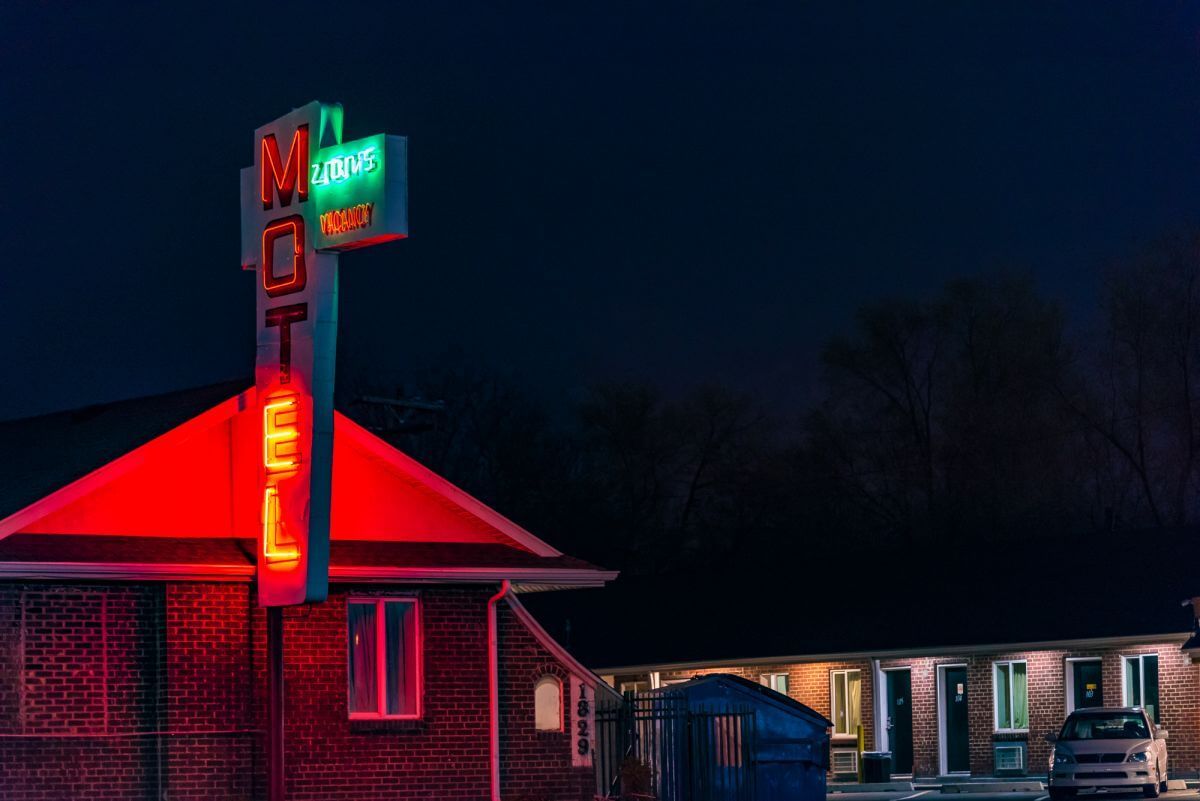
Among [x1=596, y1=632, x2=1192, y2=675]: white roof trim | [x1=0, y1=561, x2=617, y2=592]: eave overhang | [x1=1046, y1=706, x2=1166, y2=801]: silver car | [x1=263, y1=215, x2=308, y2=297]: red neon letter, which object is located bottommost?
[x1=1046, y1=706, x2=1166, y2=801]: silver car

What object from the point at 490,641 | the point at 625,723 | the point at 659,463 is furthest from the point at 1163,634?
the point at 659,463

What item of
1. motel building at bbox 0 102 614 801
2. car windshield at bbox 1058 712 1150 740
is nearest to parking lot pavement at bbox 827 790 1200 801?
car windshield at bbox 1058 712 1150 740

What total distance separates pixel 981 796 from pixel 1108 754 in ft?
11.0

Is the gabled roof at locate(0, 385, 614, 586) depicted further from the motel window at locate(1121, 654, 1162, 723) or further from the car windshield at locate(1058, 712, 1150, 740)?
the motel window at locate(1121, 654, 1162, 723)

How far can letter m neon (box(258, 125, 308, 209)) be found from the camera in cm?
2256

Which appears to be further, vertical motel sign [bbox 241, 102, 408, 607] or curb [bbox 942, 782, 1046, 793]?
curb [bbox 942, 782, 1046, 793]

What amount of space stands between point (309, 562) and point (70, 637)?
300 cm

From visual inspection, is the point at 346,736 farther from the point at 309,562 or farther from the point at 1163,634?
the point at 1163,634

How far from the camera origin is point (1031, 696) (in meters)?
40.3

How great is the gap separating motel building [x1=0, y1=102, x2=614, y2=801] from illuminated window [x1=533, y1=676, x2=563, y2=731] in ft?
0.26

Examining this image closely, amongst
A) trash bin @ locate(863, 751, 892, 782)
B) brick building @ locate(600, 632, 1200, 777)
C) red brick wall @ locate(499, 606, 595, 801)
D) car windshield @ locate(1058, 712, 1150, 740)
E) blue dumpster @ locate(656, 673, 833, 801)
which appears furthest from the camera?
trash bin @ locate(863, 751, 892, 782)

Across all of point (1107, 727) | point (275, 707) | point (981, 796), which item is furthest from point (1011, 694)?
point (275, 707)

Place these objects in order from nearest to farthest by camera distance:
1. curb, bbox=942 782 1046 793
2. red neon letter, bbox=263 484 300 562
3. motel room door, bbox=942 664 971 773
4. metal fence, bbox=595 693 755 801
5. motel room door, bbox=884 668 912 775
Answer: red neon letter, bbox=263 484 300 562
metal fence, bbox=595 693 755 801
curb, bbox=942 782 1046 793
motel room door, bbox=942 664 971 773
motel room door, bbox=884 668 912 775

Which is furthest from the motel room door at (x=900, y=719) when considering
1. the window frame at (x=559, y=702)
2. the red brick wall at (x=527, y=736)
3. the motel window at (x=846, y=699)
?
the window frame at (x=559, y=702)
